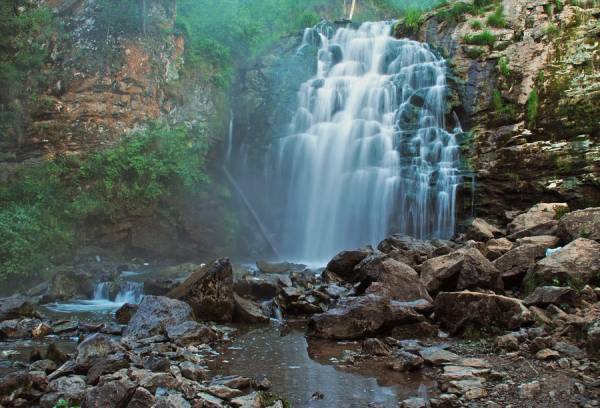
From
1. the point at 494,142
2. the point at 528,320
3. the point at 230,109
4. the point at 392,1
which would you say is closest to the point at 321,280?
the point at 528,320

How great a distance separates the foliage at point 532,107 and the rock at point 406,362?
12.2 m

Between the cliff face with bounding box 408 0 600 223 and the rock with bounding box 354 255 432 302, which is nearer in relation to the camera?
the rock with bounding box 354 255 432 302

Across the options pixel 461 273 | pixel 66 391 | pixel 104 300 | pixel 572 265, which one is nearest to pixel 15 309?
pixel 104 300

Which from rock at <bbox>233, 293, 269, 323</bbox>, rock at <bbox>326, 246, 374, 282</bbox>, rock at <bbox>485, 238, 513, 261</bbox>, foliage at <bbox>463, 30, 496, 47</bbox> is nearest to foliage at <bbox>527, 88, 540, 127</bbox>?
foliage at <bbox>463, 30, 496, 47</bbox>

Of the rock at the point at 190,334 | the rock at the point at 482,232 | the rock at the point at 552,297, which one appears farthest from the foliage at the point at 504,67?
the rock at the point at 190,334

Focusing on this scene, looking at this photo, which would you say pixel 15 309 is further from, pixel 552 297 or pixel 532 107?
pixel 532 107

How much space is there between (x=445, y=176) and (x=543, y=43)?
21.0 ft

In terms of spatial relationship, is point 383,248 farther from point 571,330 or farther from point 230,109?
point 230,109

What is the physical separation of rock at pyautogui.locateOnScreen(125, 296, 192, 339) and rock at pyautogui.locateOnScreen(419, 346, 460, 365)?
12.6 ft

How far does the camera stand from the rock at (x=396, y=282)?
820 cm

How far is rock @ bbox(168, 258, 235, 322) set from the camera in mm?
8438

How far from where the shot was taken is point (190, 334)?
712 centimetres

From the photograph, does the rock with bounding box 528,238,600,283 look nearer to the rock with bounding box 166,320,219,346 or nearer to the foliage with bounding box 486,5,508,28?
the rock with bounding box 166,320,219,346

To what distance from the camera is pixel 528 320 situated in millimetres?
6488
